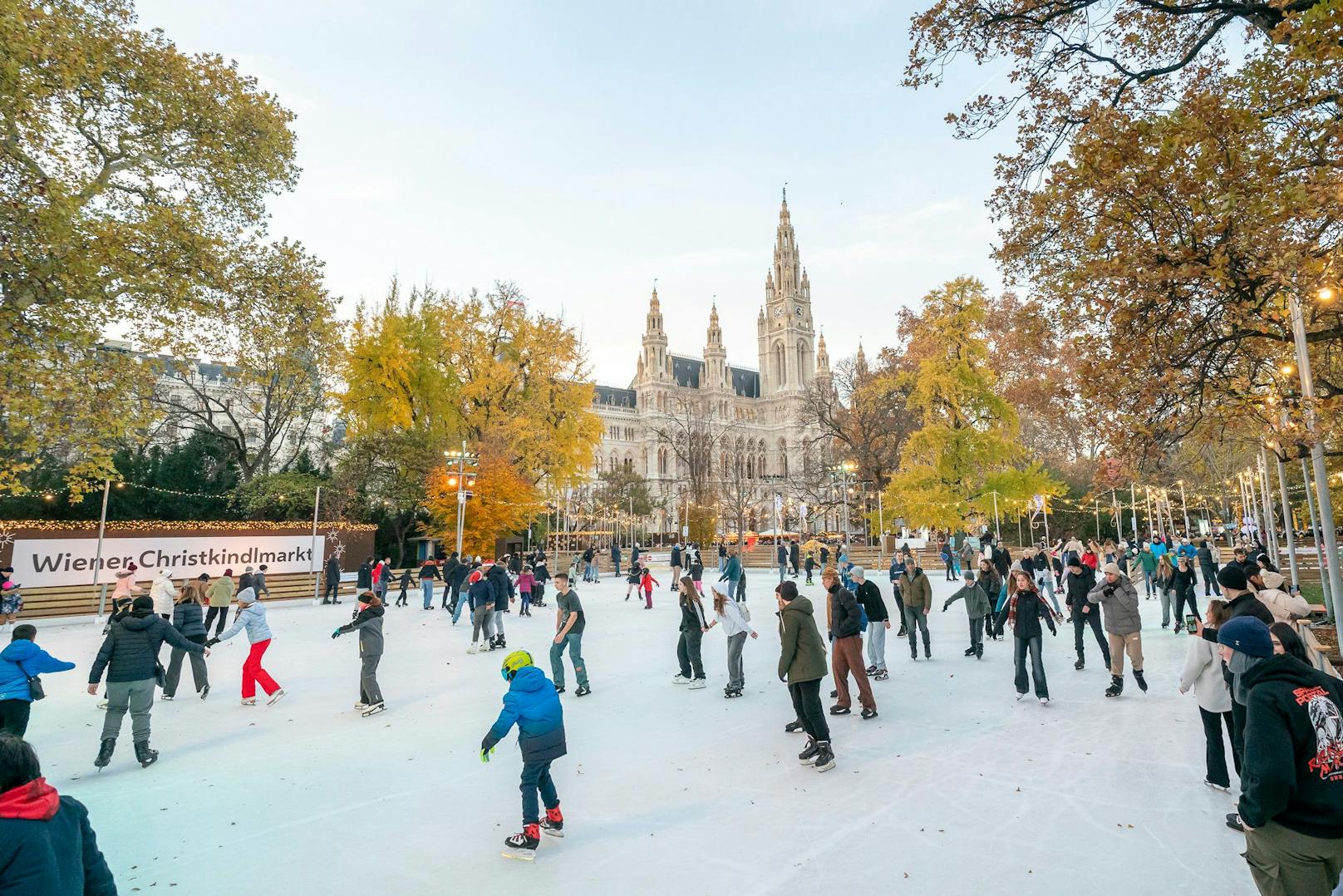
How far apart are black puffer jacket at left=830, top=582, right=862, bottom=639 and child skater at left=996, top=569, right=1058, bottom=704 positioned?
1.89 metres

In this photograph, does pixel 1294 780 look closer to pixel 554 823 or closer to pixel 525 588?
pixel 554 823

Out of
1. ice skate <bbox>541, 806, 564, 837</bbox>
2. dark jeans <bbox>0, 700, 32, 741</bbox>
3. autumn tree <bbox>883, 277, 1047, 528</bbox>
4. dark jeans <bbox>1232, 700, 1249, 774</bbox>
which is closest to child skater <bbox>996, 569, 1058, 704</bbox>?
dark jeans <bbox>1232, 700, 1249, 774</bbox>

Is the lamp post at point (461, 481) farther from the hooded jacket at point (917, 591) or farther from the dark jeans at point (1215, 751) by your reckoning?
the dark jeans at point (1215, 751)

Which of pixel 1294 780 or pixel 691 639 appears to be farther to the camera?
pixel 691 639

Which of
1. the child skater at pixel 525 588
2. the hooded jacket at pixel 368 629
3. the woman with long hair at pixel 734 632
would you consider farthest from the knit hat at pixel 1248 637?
the child skater at pixel 525 588

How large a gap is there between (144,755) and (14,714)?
1262 millimetres

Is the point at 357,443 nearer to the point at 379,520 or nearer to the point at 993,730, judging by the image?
the point at 379,520

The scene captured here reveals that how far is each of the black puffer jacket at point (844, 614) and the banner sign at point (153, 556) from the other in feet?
60.4

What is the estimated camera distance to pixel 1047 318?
31.0 feet

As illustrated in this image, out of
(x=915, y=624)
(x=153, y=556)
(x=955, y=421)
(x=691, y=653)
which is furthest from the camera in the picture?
(x=955, y=421)

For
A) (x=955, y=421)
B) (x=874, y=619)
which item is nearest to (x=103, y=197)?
(x=874, y=619)

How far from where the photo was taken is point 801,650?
19.7 ft

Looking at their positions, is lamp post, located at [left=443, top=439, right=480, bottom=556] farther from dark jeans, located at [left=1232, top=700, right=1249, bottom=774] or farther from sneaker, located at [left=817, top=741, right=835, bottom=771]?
dark jeans, located at [left=1232, top=700, right=1249, bottom=774]

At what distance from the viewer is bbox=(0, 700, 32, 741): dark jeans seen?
5.04 meters
